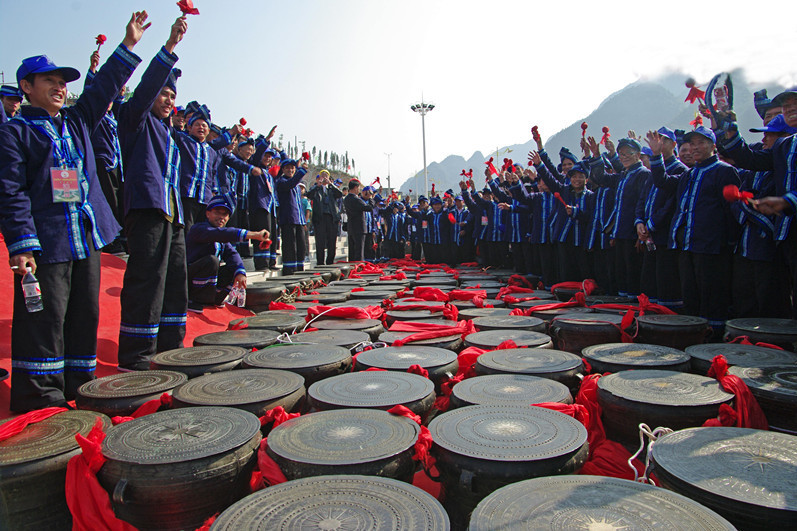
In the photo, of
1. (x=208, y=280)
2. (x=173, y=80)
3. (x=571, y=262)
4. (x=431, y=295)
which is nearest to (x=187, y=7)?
(x=173, y=80)

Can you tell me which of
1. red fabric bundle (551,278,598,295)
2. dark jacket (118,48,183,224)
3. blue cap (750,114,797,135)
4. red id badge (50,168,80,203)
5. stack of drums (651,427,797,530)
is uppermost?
blue cap (750,114,797,135)

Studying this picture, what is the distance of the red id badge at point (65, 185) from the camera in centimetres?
290

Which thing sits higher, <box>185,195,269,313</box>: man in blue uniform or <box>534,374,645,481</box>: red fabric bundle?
<box>185,195,269,313</box>: man in blue uniform

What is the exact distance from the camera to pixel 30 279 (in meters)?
2.64

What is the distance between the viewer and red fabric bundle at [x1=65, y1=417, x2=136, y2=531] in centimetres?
200

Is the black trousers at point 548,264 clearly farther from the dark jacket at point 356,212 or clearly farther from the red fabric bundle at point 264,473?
the red fabric bundle at point 264,473

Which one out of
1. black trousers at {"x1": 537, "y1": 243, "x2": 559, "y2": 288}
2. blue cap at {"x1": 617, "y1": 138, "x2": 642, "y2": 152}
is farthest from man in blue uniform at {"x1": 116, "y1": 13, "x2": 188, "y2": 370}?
black trousers at {"x1": 537, "y1": 243, "x2": 559, "y2": 288}

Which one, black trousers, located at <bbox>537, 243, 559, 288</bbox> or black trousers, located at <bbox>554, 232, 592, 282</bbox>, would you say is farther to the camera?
black trousers, located at <bbox>537, 243, 559, 288</bbox>

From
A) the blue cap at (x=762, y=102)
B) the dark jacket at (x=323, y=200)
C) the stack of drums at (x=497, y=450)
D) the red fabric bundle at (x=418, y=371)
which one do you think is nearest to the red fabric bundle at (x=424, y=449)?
the stack of drums at (x=497, y=450)

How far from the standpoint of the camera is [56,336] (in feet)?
9.41

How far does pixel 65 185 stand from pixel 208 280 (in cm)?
255

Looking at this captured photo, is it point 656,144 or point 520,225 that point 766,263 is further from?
point 520,225

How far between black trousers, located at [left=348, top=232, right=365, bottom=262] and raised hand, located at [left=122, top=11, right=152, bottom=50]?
9.41 meters

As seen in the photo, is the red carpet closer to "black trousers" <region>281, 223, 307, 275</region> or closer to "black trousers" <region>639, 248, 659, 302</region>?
"black trousers" <region>281, 223, 307, 275</region>
